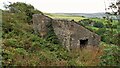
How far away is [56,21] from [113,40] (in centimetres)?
1203

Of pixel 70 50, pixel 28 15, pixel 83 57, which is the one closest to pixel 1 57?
pixel 83 57

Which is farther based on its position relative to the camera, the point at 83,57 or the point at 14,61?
the point at 83,57

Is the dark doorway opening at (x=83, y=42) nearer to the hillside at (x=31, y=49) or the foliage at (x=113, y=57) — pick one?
the hillside at (x=31, y=49)

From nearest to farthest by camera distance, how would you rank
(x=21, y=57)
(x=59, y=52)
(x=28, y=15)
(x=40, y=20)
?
(x=21, y=57), (x=59, y=52), (x=40, y=20), (x=28, y=15)

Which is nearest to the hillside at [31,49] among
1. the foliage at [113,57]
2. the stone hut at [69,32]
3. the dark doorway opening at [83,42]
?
the foliage at [113,57]

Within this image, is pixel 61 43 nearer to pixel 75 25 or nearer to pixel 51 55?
pixel 75 25

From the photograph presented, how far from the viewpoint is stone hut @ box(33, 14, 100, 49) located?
61.7 ft

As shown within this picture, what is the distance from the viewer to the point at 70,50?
18.6 m

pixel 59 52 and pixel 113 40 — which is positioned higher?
pixel 113 40

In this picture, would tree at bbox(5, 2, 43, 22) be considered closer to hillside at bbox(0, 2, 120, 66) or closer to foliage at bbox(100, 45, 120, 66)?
hillside at bbox(0, 2, 120, 66)

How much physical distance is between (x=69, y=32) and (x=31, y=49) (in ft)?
11.1

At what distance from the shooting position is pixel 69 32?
1877 centimetres

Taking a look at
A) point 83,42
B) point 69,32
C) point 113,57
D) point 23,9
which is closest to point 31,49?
point 69,32

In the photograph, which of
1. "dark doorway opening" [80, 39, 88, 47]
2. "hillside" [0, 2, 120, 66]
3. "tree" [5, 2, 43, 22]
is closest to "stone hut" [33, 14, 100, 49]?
"dark doorway opening" [80, 39, 88, 47]
